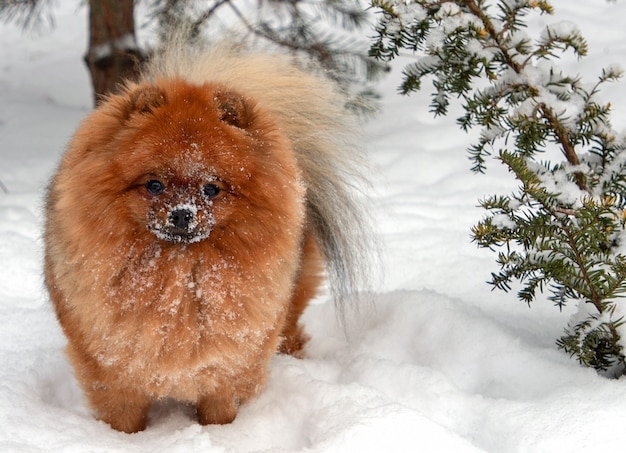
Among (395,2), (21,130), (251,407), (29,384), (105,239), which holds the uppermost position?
(395,2)

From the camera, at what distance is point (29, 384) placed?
297 centimetres

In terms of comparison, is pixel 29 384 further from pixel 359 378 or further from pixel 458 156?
pixel 458 156

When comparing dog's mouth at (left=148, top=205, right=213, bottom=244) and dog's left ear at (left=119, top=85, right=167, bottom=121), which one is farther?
dog's left ear at (left=119, top=85, right=167, bottom=121)

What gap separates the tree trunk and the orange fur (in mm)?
2953

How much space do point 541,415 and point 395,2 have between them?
1662 mm

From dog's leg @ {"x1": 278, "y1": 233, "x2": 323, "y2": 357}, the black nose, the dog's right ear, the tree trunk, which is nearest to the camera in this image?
the black nose

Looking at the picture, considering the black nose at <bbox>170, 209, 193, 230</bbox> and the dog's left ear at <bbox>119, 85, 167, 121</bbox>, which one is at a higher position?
the dog's left ear at <bbox>119, 85, 167, 121</bbox>

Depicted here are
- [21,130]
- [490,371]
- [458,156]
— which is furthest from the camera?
[21,130]

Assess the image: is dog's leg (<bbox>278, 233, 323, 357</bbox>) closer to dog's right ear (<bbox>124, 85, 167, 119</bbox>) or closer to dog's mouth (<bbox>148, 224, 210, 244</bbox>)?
dog's mouth (<bbox>148, 224, 210, 244</bbox>)

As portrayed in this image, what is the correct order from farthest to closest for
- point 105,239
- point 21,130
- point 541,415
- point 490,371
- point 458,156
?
point 21,130
point 458,156
point 490,371
point 541,415
point 105,239

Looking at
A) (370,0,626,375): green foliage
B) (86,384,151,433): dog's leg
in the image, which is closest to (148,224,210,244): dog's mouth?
(86,384,151,433): dog's leg

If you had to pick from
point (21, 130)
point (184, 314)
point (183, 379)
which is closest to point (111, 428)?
point (183, 379)

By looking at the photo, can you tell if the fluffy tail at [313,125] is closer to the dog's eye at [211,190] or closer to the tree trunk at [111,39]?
the dog's eye at [211,190]

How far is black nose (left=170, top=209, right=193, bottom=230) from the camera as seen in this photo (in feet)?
7.61
